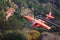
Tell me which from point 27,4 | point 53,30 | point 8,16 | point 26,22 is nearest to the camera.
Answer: point 8,16

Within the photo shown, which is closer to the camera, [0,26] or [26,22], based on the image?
[0,26]

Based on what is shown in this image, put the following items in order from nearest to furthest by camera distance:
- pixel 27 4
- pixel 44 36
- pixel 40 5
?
pixel 44 36
pixel 27 4
pixel 40 5

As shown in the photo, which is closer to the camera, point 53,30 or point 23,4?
point 53,30

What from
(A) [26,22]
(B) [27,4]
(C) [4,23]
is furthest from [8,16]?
(B) [27,4]

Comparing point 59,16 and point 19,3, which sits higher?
point 19,3

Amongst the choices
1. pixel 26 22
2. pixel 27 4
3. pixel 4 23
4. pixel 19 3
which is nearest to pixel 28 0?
pixel 27 4

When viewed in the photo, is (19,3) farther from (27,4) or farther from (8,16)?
(8,16)

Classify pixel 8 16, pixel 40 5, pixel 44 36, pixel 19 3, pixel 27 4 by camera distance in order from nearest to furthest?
1. pixel 44 36
2. pixel 8 16
3. pixel 19 3
4. pixel 27 4
5. pixel 40 5

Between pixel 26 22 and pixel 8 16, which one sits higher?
pixel 8 16

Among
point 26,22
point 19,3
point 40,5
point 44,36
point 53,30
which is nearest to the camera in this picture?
point 44,36

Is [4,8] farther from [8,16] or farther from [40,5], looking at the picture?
[40,5]
